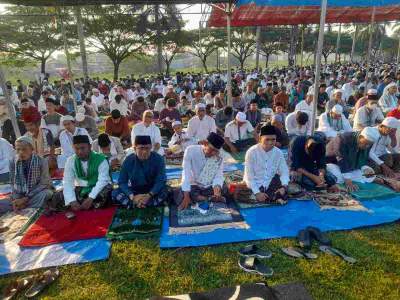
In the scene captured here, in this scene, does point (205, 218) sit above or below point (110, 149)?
below

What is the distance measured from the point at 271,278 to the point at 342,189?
2384 millimetres

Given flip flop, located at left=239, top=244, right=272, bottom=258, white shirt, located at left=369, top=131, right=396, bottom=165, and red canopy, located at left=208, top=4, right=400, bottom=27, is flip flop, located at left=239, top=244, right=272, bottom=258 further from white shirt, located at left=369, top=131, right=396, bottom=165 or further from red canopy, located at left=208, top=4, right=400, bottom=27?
red canopy, located at left=208, top=4, right=400, bottom=27

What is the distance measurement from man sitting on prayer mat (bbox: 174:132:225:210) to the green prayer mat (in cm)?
196

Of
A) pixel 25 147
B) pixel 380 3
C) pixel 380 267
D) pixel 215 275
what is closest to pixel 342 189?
pixel 380 267

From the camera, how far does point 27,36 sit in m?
23.0

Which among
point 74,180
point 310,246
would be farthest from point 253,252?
point 74,180

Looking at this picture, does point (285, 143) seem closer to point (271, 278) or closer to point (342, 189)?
point (342, 189)

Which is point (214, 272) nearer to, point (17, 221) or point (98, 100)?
point (17, 221)

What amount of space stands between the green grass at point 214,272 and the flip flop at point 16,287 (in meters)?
0.16

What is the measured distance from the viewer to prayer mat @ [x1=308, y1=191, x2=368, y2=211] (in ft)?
14.0

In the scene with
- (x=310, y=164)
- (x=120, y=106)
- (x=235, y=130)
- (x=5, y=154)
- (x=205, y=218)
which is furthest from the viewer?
(x=120, y=106)

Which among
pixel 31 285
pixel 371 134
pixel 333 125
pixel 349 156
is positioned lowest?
pixel 31 285

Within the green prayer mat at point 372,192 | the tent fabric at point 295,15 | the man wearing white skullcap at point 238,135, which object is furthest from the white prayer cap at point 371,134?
the tent fabric at point 295,15

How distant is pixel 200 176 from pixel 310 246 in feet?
5.65
